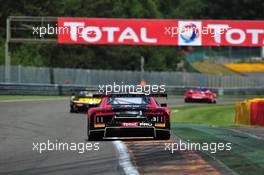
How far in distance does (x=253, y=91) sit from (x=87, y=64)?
20.1 m

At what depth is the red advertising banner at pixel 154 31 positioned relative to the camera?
138 feet

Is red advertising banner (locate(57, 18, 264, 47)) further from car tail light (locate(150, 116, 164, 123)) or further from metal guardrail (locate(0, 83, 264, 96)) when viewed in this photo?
car tail light (locate(150, 116, 164, 123))

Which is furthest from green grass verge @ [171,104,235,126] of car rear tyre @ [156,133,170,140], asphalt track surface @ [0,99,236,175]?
car rear tyre @ [156,133,170,140]

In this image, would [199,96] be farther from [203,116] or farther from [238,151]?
[238,151]

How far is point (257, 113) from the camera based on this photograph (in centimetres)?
2531

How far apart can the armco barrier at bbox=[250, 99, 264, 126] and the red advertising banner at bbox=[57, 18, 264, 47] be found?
16464 millimetres

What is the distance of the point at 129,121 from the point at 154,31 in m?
29.1

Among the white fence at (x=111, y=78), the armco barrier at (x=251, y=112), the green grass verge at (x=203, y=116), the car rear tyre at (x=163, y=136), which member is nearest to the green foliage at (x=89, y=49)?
the white fence at (x=111, y=78)

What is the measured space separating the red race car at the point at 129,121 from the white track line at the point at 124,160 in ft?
1.13

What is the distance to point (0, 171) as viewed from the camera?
1070 centimetres

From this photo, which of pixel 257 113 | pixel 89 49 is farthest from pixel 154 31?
pixel 89 49

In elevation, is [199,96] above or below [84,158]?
below

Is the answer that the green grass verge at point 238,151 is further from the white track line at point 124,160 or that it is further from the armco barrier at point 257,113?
the armco barrier at point 257,113

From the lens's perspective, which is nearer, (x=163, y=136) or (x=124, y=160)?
(x=124, y=160)
